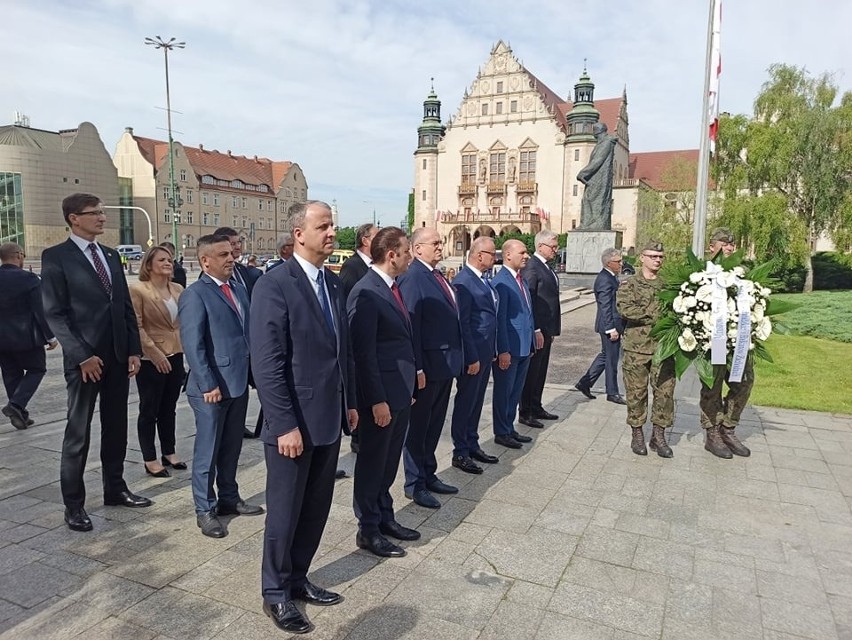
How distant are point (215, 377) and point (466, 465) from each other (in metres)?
2.38

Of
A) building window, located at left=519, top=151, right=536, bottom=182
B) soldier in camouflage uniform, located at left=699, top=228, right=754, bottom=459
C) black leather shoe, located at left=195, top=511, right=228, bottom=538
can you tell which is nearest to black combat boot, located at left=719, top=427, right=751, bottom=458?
soldier in camouflage uniform, located at left=699, top=228, right=754, bottom=459

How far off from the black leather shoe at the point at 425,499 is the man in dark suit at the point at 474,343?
81 centimetres

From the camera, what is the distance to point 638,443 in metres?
6.01

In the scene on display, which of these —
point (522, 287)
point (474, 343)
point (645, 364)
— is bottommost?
point (645, 364)

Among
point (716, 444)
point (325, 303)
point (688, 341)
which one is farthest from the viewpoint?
point (716, 444)

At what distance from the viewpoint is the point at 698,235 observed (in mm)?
11344

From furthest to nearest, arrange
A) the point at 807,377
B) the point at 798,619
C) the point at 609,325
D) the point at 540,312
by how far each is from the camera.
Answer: the point at 807,377 < the point at 609,325 < the point at 540,312 < the point at 798,619

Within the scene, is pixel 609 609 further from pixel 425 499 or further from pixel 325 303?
pixel 325 303

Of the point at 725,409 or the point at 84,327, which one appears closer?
the point at 84,327

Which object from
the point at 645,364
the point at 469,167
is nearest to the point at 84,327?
the point at 645,364

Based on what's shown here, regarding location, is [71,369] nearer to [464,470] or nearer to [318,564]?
[318,564]

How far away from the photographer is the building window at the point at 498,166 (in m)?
63.0

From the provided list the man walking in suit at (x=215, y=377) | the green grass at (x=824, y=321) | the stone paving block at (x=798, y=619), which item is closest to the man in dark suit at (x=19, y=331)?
the man walking in suit at (x=215, y=377)

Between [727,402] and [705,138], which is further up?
[705,138]
